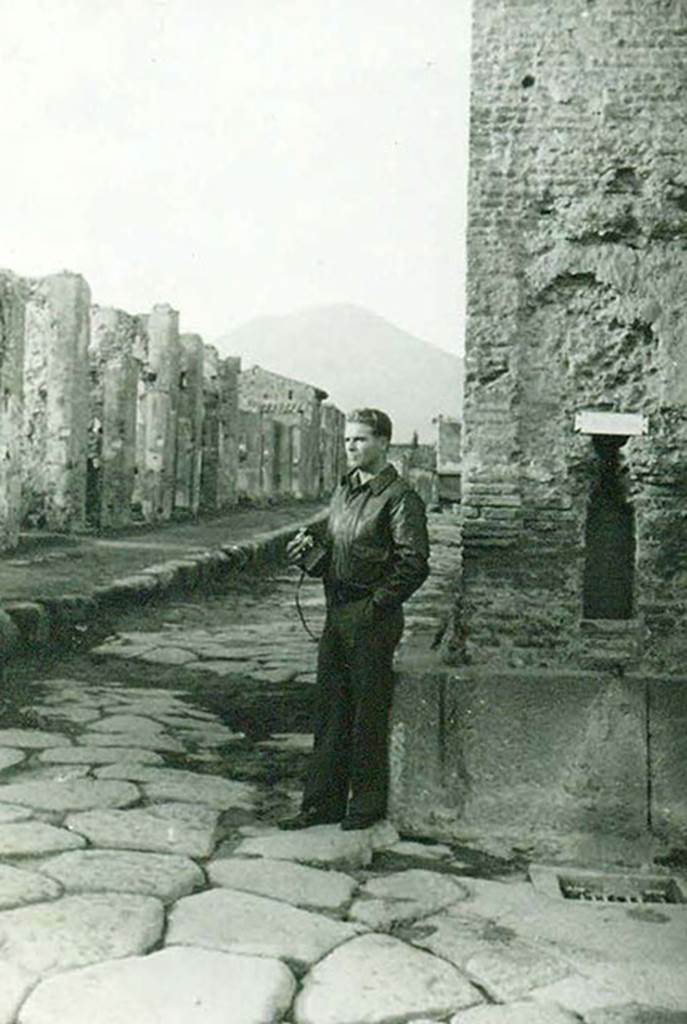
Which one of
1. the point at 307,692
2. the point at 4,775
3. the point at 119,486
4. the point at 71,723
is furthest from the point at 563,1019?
the point at 119,486

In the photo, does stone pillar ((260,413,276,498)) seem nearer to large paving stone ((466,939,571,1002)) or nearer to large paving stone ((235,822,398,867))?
large paving stone ((235,822,398,867))

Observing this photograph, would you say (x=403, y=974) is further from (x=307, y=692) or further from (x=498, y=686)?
(x=307, y=692)

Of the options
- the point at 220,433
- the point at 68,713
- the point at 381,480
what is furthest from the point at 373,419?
the point at 220,433

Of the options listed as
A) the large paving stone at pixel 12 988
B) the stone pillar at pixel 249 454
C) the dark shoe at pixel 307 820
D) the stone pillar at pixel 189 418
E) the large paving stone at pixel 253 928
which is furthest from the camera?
the stone pillar at pixel 249 454

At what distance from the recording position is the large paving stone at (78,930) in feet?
11.9

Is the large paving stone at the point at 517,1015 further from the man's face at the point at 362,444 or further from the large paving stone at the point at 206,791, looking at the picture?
the man's face at the point at 362,444

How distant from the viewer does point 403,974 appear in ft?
12.0

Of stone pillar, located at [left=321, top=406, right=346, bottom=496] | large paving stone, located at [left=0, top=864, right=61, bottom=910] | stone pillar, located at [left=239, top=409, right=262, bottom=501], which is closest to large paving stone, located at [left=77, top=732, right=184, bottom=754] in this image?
large paving stone, located at [left=0, top=864, right=61, bottom=910]

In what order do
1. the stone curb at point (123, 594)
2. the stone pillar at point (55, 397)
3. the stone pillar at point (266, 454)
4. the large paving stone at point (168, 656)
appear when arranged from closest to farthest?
the stone curb at point (123, 594) → the large paving stone at point (168, 656) → the stone pillar at point (55, 397) → the stone pillar at point (266, 454)

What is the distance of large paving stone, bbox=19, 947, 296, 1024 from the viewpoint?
3.26 meters

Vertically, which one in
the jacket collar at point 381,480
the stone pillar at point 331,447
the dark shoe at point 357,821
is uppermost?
the stone pillar at point 331,447

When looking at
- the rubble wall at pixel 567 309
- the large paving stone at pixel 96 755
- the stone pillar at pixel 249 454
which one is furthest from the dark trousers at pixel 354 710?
the stone pillar at pixel 249 454

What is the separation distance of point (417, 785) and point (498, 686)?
58 centimetres

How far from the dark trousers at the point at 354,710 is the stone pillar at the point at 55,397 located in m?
12.8
